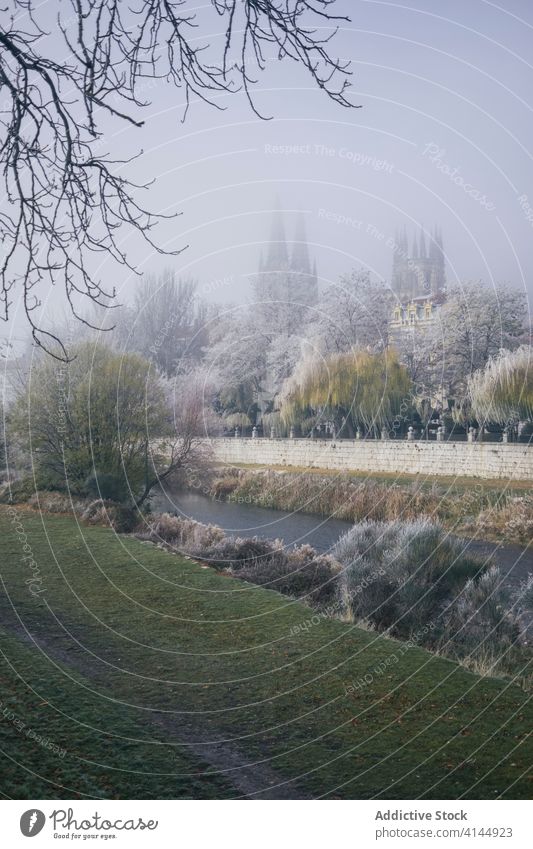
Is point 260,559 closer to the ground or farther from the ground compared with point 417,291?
closer to the ground

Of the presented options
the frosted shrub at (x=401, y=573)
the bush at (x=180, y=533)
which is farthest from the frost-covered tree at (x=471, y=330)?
the bush at (x=180, y=533)

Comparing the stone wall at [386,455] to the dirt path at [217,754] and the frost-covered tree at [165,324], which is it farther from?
the dirt path at [217,754]

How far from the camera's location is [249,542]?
7961mm

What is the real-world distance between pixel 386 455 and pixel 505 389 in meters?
2.17

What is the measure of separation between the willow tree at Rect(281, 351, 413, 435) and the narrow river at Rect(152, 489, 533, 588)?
2032 mm

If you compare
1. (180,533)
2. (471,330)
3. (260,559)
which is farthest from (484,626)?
(471,330)

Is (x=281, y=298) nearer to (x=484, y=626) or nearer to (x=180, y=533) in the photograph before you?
(x=180, y=533)

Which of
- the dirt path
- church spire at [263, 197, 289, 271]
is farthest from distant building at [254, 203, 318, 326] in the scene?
the dirt path

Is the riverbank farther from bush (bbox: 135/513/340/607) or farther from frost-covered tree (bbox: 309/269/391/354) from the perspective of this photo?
frost-covered tree (bbox: 309/269/391/354)

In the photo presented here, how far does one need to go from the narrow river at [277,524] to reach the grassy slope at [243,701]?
3.29m

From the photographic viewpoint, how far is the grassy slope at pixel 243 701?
2.96 metres

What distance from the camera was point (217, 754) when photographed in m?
3.12

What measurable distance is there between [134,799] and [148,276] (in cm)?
661
